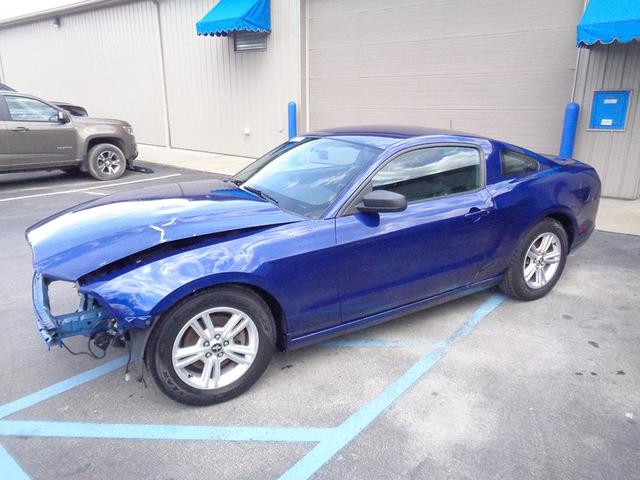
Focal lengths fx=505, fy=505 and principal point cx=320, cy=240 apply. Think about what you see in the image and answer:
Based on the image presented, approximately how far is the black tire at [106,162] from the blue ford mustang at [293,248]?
23.3ft

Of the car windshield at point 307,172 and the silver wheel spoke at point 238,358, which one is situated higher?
the car windshield at point 307,172

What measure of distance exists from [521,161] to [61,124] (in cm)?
863

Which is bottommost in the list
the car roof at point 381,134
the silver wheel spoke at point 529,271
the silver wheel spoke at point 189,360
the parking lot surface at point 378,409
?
the parking lot surface at point 378,409

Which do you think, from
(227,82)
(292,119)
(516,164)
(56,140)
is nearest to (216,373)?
(516,164)

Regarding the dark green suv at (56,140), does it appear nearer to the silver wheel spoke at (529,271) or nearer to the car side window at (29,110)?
the car side window at (29,110)

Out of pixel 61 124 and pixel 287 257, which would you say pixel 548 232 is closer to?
pixel 287 257

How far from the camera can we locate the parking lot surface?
2506mm

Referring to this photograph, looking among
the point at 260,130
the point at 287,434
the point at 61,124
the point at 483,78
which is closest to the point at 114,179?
the point at 61,124

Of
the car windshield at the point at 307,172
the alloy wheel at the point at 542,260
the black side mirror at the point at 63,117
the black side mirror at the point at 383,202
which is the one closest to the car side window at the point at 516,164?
the alloy wheel at the point at 542,260

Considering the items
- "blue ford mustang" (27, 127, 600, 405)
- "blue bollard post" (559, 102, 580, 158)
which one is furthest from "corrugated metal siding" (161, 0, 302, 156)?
"blue ford mustang" (27, 127, 600, 405)

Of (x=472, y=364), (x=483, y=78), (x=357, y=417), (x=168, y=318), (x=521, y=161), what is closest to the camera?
(x=168, y=318)

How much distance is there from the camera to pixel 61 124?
31.5 feet

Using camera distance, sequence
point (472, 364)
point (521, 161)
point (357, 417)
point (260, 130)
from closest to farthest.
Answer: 1. point (357, 417)
2. point (472, 364)
3. point (521, 161)
4. point (260, 130)

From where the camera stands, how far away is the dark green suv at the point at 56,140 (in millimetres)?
9078
